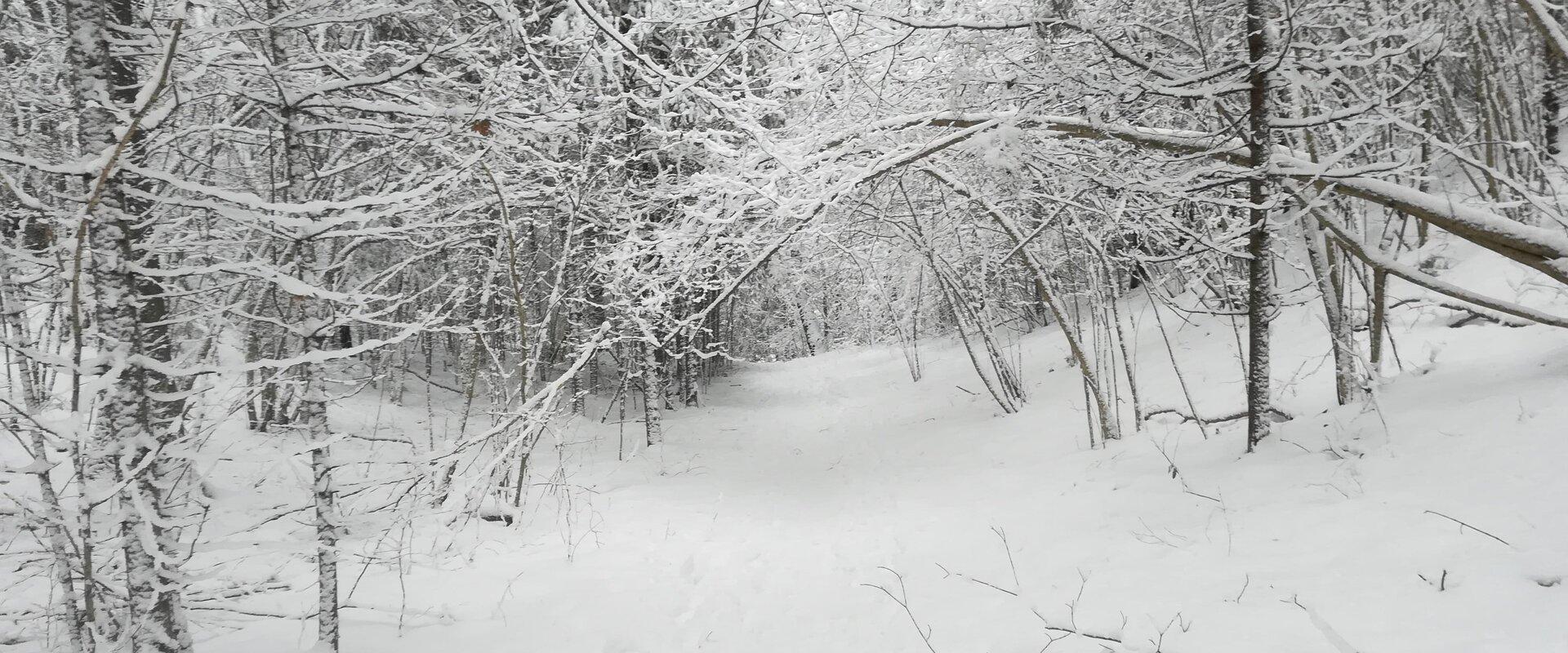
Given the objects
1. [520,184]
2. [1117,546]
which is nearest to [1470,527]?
[1117,546]

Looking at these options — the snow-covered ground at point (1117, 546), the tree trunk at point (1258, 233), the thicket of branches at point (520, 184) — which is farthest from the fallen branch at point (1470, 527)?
the tree trunk at point (1258, 233)

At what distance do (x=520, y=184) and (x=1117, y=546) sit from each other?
240 inches

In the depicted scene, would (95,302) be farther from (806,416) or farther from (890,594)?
(806,416)

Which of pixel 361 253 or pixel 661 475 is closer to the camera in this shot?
pixel 661 475

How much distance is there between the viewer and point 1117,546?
4.17 m

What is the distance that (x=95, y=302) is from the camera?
2.70 m

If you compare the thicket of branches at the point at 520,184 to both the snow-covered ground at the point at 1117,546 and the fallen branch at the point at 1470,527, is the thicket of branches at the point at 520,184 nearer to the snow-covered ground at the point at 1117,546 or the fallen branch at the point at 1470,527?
the snow-covered ground at the point at 1117,546

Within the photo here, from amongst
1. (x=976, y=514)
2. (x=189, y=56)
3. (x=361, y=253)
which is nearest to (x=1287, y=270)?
(x=976, y=514)

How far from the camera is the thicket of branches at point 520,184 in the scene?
2.77 meters

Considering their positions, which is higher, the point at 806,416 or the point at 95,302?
the point at 95,302

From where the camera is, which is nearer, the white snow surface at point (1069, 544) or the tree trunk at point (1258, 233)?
the white snow surface at point (1069, 544)

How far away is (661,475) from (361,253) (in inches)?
276

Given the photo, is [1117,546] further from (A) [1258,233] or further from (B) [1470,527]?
(A) [1258,233]

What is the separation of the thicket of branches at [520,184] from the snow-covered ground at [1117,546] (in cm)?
44
